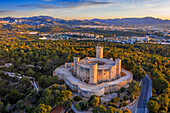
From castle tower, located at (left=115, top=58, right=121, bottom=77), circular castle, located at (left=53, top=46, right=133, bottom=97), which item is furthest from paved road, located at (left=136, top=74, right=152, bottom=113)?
castle tower, located at (left=115, top=58, right=121, bottom=77)

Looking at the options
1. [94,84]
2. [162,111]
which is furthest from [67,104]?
[162,111]

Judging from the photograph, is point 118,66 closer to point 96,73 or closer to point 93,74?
point 96,73

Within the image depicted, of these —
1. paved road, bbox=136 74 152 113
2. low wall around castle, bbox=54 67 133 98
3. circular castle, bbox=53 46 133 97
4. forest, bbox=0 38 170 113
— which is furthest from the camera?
circular castle, bbox=53 46 133 97

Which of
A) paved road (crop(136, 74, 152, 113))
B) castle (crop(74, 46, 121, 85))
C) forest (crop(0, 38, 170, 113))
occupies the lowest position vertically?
paved road (crop(136, 74, 152, 113))

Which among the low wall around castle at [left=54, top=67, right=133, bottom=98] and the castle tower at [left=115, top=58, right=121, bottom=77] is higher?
the castle tower at [left=115, top=58, right=121, bottom=77]

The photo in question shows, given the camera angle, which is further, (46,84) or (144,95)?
(46,84)

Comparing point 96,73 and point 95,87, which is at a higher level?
point 96,73

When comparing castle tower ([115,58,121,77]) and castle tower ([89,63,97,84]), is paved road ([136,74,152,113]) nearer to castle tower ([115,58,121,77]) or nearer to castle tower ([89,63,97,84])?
castle tower ([115,58,121,77])

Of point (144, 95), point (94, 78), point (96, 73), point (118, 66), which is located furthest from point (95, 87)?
point (144, 95)

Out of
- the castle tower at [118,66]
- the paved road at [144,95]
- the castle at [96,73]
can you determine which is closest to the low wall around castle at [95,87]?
the castle at [96,73]
